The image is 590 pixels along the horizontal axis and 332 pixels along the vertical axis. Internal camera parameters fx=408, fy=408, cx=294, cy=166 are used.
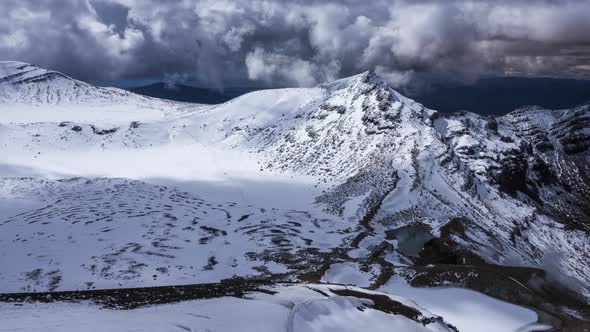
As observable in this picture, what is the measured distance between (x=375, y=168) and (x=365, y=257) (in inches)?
1689

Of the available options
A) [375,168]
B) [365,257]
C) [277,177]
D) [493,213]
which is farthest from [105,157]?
[493,213]

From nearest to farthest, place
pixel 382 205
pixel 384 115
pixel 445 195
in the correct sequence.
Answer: pixel 382 205 → pixel 445 195 → pixel 384 115

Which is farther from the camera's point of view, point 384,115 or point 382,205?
point 384,115

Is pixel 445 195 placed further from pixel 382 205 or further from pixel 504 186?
pixel 504 186

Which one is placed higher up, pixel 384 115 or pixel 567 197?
pixel 384 115

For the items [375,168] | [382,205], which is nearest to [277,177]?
[375,168]

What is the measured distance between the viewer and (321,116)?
12988 cm

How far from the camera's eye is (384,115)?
115m

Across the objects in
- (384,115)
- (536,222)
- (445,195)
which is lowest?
(536,222)

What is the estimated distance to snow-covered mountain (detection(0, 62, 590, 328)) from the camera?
47.4 metres

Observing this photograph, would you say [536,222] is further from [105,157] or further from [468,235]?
[105,157]

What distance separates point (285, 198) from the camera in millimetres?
85438

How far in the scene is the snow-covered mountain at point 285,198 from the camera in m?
47.4

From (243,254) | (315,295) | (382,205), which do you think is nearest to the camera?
(315,295)
